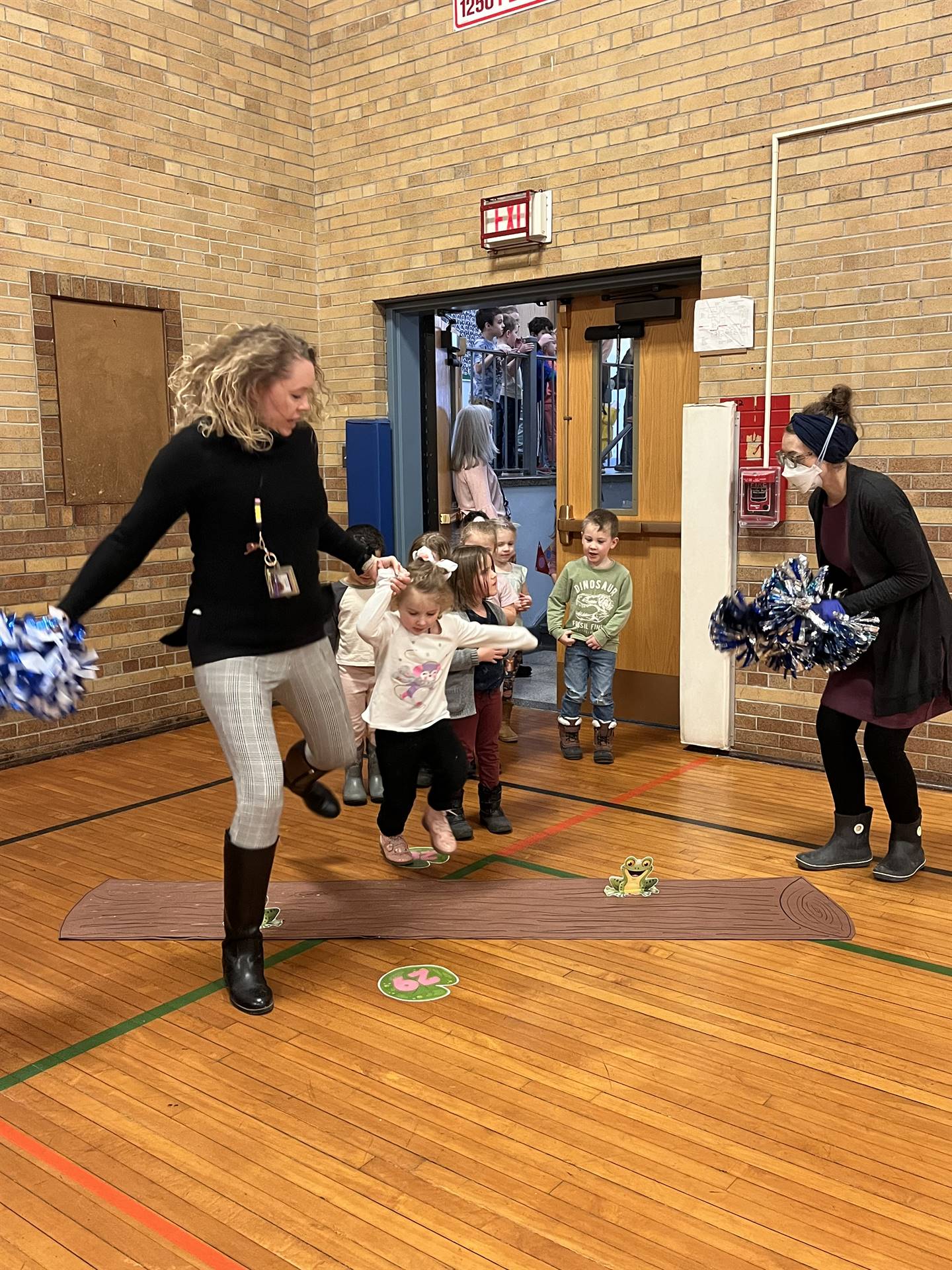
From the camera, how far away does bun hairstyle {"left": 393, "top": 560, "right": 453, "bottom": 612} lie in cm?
360

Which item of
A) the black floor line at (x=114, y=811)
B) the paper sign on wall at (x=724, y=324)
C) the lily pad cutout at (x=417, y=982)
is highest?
the paper sign on wall at (x=724, y=324)

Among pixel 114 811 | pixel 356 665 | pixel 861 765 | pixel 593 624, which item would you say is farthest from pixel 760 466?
pixel 114 811

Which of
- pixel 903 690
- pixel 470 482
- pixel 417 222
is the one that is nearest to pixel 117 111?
pixel 417 222

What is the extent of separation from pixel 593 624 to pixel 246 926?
2867 millimetres

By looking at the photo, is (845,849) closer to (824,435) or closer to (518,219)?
(824,435)

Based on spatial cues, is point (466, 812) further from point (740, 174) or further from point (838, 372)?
point (740, 174)

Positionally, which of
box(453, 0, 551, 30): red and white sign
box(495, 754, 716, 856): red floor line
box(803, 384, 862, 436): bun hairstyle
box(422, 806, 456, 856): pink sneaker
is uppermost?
box(453, 0, 551, 30): red and white sign

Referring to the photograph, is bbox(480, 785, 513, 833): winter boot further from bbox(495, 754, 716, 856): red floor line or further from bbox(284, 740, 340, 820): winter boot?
bbox(284, 740, 340, 820): winter boot

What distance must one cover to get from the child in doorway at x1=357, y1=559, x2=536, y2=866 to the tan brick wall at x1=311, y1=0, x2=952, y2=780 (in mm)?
2205

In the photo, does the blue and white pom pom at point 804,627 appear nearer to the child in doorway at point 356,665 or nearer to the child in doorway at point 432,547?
the child in doorway at point 432,547

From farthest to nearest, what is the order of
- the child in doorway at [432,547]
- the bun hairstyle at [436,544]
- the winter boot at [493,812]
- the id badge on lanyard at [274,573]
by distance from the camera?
the winter boot at [493,812] → the bun hairstyle at [436,544] → the child in doorway at [432,547] → the id badge on lanyard at [274,573]

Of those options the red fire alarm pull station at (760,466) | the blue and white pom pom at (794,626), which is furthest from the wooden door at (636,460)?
the blue and white pom pom at (794,626)

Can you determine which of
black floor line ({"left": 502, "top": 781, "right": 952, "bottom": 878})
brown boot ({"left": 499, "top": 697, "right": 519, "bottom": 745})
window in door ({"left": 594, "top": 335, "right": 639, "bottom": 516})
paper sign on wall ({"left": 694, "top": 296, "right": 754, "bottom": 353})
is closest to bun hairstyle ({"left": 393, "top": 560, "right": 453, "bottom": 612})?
black floor line ({"left": 502, "top": 781, "right": 952, "bottom": 878})

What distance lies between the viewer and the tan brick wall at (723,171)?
473 centimetres
